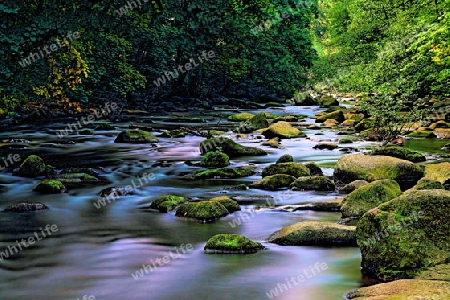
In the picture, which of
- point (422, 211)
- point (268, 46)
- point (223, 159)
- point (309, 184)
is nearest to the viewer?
point (422, 211)

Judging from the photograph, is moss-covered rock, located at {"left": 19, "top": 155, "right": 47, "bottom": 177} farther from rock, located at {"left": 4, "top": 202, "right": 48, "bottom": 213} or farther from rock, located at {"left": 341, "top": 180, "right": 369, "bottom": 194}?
rock, located at {"left": 341, "top": 180, "right": 369, "bottom": 194}

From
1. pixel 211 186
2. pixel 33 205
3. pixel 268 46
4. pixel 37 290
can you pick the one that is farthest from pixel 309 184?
pixel 268 46

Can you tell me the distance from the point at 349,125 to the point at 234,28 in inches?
573

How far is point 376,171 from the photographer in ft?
38.2

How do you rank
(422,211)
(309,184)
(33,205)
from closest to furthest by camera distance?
(422,211) → (33,205) → (309,184)

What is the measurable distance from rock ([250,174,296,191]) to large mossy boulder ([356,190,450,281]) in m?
5.49

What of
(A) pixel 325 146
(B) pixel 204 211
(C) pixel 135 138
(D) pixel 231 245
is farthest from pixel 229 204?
(C) pixel 135 138

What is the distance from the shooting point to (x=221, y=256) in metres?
6.78

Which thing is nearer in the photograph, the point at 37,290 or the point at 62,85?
the point at 37,290

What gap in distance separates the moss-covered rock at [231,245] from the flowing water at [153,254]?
13cm

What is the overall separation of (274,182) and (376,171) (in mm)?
2387

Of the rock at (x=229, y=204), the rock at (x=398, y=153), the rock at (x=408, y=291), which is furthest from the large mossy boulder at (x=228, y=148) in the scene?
the rock at (x=408, y=291)

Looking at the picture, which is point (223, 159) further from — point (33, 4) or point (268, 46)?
point (268, 46)

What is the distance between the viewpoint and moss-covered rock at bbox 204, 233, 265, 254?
271 inches
